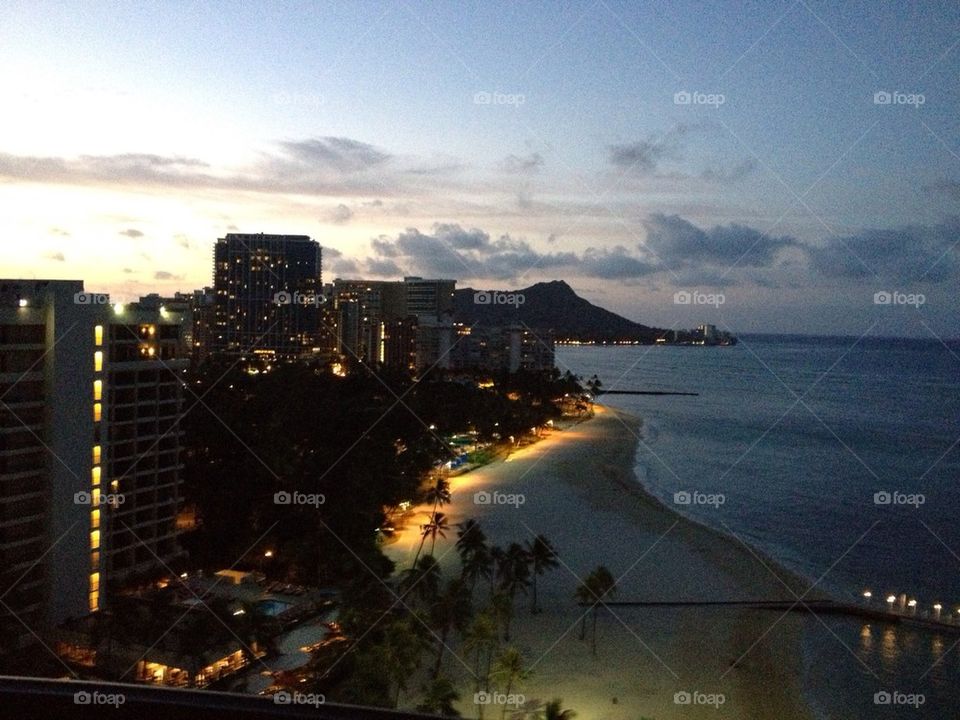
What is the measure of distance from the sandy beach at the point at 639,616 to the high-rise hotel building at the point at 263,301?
15.1 meters

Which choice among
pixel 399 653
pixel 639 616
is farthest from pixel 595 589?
pixel 399 653

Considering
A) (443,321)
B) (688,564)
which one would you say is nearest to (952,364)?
(443,321)

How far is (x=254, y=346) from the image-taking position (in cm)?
2600

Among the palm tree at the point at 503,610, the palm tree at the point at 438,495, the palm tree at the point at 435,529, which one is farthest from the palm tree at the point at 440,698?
the palm tree at the point at 438,495

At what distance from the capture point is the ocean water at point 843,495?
6.13 m

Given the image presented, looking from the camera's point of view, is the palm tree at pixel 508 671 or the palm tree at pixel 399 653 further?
the palm tree at pixel 508 671

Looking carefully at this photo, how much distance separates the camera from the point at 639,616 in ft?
21.7

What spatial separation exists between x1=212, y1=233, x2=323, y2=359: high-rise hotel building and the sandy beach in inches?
594

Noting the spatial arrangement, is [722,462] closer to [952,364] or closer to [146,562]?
[146,562]

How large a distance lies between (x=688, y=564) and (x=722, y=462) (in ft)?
24.7

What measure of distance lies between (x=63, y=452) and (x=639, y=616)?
→ 4.60 metres

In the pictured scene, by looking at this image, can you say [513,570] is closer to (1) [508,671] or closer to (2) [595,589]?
(2) [595,589]

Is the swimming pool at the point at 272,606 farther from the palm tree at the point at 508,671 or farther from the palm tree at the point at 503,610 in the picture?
the palm tree at the point at 508,671

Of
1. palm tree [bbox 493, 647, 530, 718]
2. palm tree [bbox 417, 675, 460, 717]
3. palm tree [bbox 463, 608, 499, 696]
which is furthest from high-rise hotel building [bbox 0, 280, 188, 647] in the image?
palm tree [bbox 493, 647, 530, 718]
